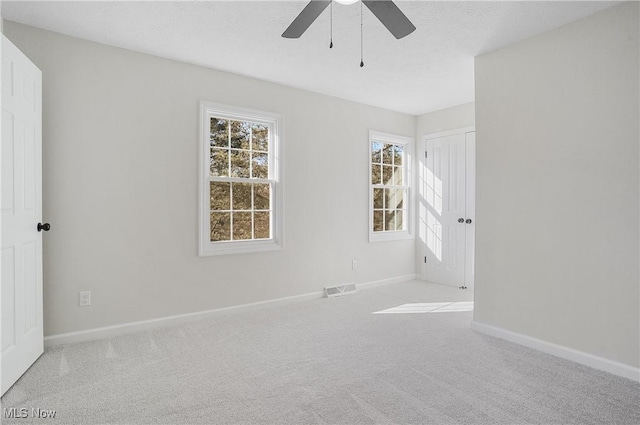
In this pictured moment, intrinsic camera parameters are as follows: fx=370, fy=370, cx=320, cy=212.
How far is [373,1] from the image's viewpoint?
188 centimetres

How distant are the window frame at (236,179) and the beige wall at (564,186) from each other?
208cm

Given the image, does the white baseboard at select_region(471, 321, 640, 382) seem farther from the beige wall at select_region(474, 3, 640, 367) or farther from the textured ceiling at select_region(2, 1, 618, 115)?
the textured ceiling at select_region(2, 1, 618, 115)

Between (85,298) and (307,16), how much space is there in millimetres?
2801

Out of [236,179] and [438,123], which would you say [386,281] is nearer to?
[438,123]

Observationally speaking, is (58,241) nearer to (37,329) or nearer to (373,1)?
(37,329)

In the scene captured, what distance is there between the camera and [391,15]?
78.7 inches

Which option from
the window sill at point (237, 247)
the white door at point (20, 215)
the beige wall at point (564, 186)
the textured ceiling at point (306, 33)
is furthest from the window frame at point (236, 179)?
the beige wall at point (564, 186)

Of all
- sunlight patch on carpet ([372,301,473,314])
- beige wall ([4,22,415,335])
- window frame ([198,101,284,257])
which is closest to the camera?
beige wall ([4,22,415,335])

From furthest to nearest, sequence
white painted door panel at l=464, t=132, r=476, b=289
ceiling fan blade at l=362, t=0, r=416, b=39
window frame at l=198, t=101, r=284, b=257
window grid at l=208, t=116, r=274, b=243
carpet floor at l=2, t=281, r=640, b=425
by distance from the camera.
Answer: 1. white painted door panel at l=464, t=132, r=476, b=289
2. window grid at l=208, t=116, r=274, b=243
3. window frame at l=198, t=101, r=284, b=257
4. carpet floor at l=2, t=281, r=640, b=425
5. ceiling fan blade at l=362, t=0, r=416, b=39

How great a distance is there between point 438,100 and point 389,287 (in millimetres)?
2590

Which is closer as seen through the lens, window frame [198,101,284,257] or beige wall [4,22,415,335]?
beige wall [4,22,415,335]

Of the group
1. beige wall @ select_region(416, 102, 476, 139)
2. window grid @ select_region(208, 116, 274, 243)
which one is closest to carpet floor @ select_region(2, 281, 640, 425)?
window grid @ select_region(208, 116, 274, 243)

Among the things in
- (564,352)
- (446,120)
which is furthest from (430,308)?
(446,120)

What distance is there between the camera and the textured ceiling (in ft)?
8.52
